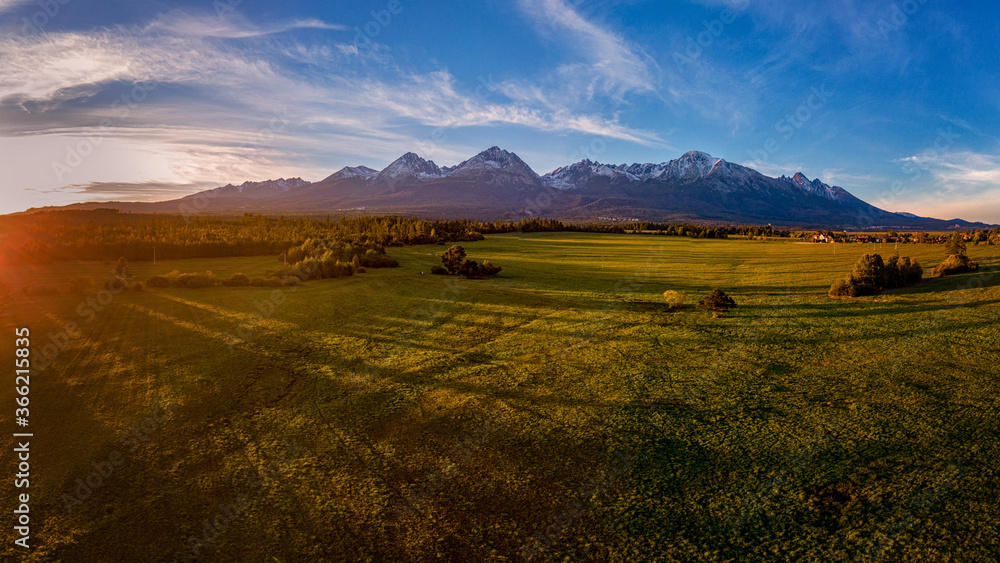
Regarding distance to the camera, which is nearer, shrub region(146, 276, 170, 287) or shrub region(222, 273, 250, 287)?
shrub region(146, 276, 170, 287)

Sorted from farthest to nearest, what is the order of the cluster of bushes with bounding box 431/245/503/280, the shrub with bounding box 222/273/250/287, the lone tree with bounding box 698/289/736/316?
the cluster of bushes with bounding box 431/245/503/280
the shrub with bounding box 222/273/250/287
the lone tree with bounding box 698/289/736/316

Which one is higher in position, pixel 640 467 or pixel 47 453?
pixel 640 467

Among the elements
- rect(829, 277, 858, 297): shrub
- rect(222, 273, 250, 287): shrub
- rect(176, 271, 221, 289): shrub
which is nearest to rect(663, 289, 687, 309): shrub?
rect(829, 277, 858, 297): shrub

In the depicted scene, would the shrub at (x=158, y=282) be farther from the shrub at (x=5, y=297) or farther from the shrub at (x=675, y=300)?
the shrub at (x=675, y=300)

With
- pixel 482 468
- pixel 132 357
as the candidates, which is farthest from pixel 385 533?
pixel 132 357

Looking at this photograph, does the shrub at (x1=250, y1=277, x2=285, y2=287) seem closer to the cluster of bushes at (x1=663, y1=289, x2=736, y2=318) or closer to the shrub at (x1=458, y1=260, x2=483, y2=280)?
the shrub at (x1=458, y1=260, x2=483, y2=280)

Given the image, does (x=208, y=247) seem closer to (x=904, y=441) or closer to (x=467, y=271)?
(x=467, y=271)

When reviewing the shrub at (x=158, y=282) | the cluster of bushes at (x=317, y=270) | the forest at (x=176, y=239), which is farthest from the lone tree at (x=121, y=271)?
the forest at (x=176, y=239)
